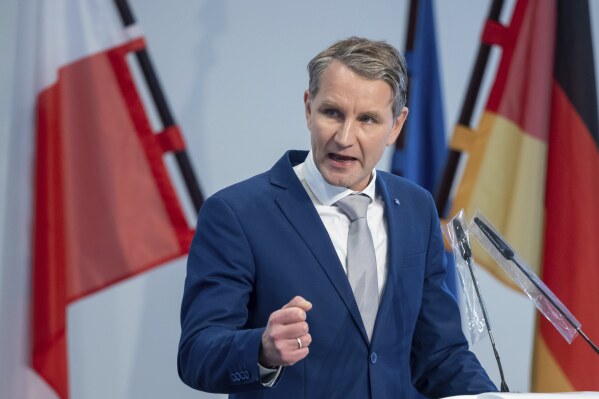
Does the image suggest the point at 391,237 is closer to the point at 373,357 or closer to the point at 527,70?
the point at 373,357

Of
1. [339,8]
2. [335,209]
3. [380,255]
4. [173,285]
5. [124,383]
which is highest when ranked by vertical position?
[339,8]

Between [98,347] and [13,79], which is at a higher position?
[13,79]

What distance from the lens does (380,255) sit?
1598 mm

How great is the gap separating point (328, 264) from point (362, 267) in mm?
80

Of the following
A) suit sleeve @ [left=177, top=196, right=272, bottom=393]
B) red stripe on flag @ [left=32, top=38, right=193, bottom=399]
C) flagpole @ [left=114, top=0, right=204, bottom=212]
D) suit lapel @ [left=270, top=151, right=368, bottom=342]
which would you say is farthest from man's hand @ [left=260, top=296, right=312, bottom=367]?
flagpole @ [left=114, top=0, right=204, bottom=212]

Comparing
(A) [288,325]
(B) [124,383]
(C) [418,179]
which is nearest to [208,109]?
(C) [418,179]

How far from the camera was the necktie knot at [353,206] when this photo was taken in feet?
5.21

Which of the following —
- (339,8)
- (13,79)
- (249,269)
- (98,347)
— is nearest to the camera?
(249,269)

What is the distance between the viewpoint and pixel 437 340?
1.65m

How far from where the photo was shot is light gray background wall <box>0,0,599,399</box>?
302 centimetres

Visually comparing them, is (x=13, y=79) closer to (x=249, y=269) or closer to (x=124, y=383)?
(x=124, y=383)

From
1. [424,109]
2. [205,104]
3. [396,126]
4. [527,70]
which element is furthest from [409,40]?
[396,126]

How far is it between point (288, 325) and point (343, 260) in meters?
0.38

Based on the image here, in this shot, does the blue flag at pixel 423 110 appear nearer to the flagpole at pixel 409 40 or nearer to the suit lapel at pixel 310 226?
the flagpole at pixel 409 40
